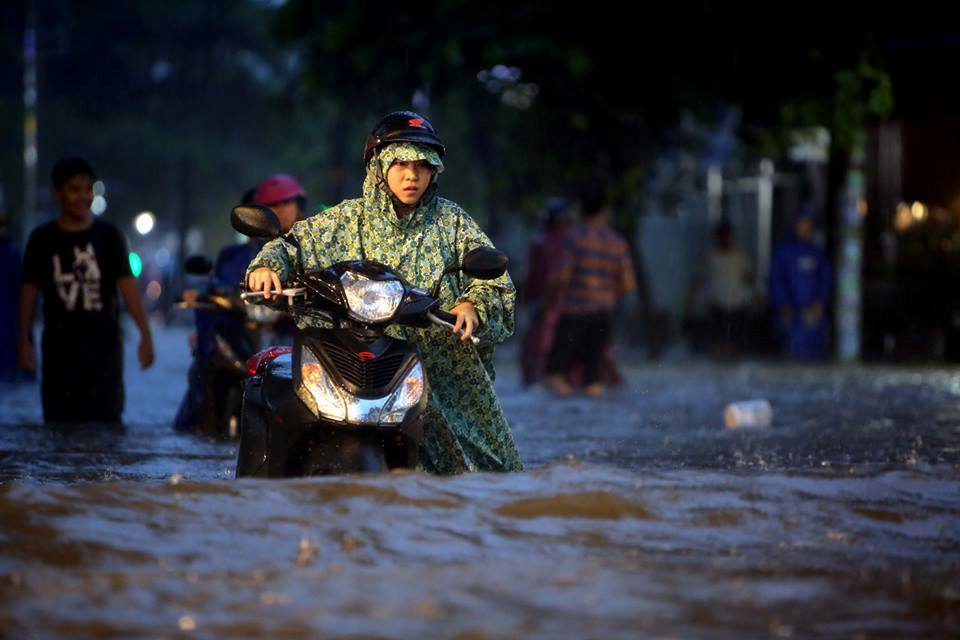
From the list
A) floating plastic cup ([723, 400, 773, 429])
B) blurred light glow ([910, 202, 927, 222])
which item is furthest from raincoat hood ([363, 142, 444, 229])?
blurred light glow ([910, 202, 927, 222])

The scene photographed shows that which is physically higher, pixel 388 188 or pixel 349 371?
pixel 388 188

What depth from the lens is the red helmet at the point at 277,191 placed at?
1090 cm

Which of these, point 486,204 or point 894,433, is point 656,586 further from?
point 486,204

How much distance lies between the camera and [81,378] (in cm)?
1099

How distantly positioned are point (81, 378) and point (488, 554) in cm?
528

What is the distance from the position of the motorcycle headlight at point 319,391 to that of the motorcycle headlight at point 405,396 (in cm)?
15

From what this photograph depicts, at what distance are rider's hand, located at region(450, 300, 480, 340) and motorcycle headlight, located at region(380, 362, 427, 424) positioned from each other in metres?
0.19

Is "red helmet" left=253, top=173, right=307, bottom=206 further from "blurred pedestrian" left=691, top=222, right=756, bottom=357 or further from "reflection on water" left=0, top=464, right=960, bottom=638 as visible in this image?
"blurred pedestrian" left=691, top=222, right=756, bottom=357

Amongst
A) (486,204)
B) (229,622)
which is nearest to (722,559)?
(229,622)

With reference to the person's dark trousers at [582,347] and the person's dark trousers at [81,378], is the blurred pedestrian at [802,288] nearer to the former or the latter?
the person's dark trousers at [582,347]

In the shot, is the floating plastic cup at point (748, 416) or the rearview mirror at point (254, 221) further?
the floating plastic cup at point (748, 416)

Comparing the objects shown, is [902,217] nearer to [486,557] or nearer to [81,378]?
[81,378]

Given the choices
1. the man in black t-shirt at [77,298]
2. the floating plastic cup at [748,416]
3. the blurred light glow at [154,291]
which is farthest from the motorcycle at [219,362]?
the blurred light glow at [154,291]

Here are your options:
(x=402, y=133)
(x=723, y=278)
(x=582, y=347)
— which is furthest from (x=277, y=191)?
(x=723, y=278)
